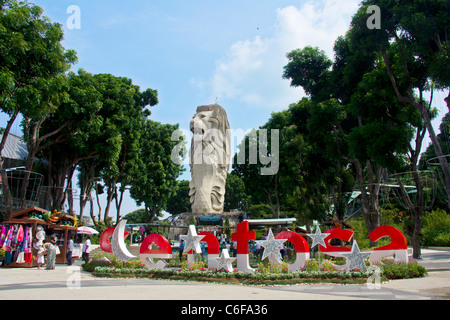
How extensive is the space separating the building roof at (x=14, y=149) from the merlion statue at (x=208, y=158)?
46.6 ft

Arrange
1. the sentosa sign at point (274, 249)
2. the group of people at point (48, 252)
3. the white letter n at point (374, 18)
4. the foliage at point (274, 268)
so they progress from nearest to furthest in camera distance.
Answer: the foliage at point (274, 268), the sentosa sign at point (274, 249), the white letter n at point (374, 18), the group of people at point (48, 252)

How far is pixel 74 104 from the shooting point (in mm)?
22453

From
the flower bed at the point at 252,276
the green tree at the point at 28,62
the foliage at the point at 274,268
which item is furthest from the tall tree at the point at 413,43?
the green tree at the point at 28,62

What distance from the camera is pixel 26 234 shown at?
16812 millimetres

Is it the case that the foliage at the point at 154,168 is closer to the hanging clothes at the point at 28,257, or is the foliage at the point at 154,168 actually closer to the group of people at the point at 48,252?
the hanging clothes at the point at 28,257

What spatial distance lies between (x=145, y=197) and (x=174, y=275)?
879 inches

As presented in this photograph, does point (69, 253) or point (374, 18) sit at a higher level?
point (374, 18)

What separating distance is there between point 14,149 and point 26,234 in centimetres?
1681

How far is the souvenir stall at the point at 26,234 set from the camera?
659 inches

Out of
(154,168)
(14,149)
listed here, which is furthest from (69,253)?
(14,149)

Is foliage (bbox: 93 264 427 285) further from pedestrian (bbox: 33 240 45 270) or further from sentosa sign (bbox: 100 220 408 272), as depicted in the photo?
pedestrian (bbox: 33 240 45 270)

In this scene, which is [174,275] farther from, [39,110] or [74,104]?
[74,104]

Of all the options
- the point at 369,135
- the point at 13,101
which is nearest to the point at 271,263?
the point at 369,135

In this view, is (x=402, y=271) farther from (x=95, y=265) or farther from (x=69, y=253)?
(x=69, y=253)
